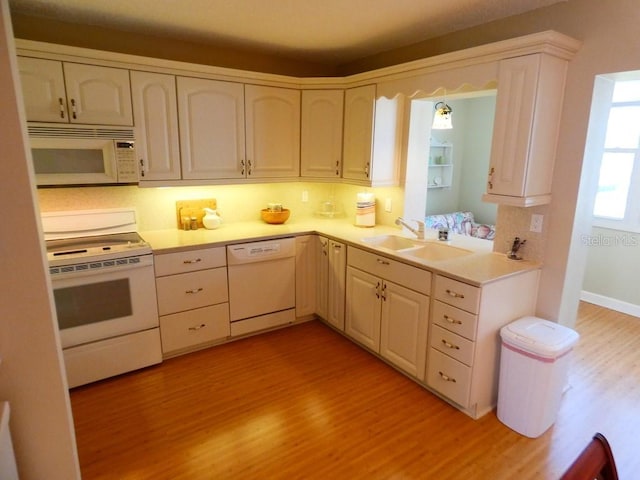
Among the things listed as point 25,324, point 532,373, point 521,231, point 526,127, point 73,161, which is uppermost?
point 526,127

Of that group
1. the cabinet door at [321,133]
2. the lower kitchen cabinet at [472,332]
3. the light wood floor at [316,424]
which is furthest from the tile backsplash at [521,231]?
the cabinet door at [321,133]

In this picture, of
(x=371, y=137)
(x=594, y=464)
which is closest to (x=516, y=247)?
(x=371, y=137)

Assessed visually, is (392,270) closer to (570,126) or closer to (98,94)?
(570,126)

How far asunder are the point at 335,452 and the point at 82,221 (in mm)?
2448

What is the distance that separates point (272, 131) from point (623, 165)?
3533mm

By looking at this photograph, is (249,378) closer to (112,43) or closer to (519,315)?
(519,315)

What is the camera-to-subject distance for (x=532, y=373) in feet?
7.13

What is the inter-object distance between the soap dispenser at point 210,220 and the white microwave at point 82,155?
0.69m

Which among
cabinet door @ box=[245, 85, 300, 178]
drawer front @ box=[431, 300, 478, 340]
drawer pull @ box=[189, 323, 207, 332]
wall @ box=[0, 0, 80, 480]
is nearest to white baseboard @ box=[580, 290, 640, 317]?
drawer front @ box=[431, 300, 478, 340]

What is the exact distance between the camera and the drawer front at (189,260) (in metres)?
2.79

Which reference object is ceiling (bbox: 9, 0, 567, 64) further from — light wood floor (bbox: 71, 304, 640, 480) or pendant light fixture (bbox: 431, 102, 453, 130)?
light wood floor (bbox: 71, 304, 640, 480)

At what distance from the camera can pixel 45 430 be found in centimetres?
134

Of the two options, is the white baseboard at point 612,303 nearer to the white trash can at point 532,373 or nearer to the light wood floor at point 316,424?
the light wood floor at point 316,424

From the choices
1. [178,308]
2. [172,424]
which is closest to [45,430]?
[172,424]
